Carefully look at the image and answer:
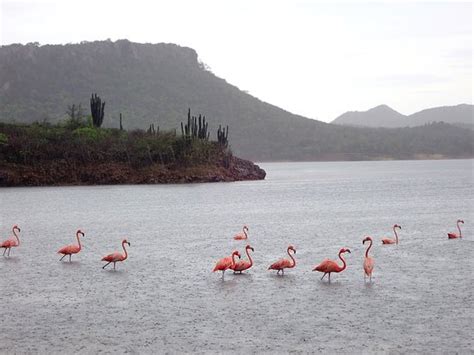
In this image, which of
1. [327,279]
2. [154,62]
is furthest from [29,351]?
[154,62]

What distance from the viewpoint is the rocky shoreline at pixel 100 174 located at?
201ft

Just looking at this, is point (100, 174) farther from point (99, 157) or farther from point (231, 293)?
point (231, 293)

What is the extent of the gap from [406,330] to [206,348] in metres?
3.66

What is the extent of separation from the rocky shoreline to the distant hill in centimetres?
6719

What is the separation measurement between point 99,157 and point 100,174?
157 cm

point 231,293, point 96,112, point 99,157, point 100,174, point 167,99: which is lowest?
point 231,293

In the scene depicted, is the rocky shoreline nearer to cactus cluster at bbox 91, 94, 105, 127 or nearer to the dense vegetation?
the dense vegetation

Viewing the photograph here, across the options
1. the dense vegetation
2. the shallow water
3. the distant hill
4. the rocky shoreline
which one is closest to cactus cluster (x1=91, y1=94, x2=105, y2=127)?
the dense vegetation

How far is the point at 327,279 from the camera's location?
17391mm

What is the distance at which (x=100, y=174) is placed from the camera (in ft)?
209

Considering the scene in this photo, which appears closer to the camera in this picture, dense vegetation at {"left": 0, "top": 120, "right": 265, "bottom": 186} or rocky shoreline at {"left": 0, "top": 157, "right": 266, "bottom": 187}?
rocky shoreline at {"left": 0, "top": 157, "right": 266, "bottom": 187}

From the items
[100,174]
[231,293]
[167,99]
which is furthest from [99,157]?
[167,99]

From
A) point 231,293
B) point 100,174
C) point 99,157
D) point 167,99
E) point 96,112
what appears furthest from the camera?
point 167,99

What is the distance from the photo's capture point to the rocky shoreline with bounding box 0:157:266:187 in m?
61.3
